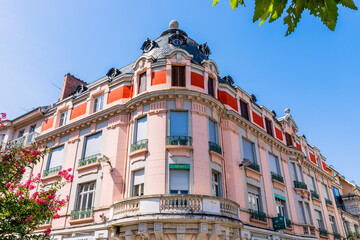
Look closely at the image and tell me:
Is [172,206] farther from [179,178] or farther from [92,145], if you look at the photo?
[92,145]

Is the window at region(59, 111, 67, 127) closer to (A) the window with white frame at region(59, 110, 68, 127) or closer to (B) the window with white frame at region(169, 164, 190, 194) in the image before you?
(A) the window with white frame at region(59, 110, 68, 127)

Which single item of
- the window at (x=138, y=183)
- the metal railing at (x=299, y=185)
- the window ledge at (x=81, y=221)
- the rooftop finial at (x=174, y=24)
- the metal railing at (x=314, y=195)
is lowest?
the window ledge at (x=81, y=221)

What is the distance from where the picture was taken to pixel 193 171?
14.4 meters

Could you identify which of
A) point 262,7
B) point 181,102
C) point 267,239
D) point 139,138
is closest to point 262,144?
point 267,239

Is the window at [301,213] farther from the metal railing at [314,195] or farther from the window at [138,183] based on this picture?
the window at [138,183]

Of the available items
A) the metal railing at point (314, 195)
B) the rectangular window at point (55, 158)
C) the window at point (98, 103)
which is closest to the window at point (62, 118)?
the rectangular window at point (55, 158)

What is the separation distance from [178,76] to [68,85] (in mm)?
12372

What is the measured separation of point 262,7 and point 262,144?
64.6ft

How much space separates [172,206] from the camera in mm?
12625

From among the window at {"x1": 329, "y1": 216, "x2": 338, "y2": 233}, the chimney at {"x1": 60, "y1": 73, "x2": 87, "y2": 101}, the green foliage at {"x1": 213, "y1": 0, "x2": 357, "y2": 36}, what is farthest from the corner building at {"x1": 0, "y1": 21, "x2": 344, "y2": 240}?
the green foliage at {"x1": 213, "y1": 0, "x2": 357, "y2": 36}

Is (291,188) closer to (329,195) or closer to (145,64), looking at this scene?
(329,195)

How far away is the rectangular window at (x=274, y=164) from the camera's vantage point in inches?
838

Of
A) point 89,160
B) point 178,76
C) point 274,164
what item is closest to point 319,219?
point 274,164

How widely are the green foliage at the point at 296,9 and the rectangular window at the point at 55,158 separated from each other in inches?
778
